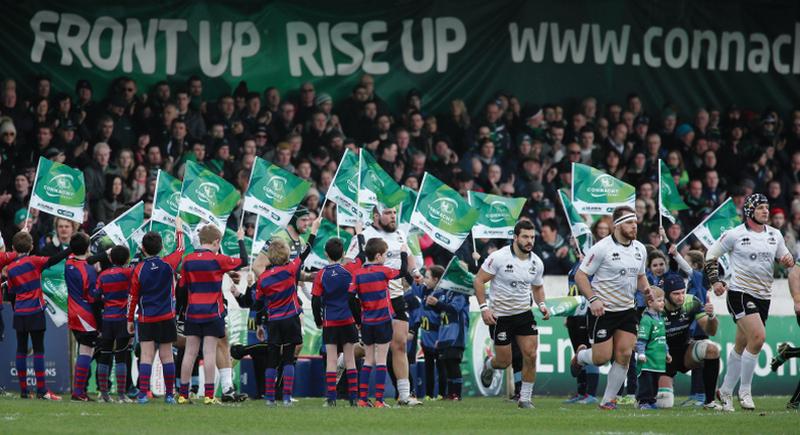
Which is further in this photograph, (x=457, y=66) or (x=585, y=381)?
(x=457, y=66)

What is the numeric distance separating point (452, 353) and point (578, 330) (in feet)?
6.07

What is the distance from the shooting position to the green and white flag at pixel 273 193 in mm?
19875

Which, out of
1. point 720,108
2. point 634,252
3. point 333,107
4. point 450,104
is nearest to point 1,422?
point 634,252

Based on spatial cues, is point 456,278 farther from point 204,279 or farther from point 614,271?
point 204,279

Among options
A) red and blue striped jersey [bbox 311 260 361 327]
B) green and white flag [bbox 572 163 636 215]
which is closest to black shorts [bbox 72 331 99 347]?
red and blue striped jersey [bbox 311 260 361 327]

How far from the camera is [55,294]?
21.4 meters

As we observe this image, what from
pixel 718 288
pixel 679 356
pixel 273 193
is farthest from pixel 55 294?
pixel 718 288

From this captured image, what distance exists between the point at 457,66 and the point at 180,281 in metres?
12.3

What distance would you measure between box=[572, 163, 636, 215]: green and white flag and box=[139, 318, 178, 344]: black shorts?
20.3ft

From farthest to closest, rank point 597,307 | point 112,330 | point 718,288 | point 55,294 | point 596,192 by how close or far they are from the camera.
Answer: point 55,294 < point 596,192 < point 112,330 < point 718,288 < point 597,307

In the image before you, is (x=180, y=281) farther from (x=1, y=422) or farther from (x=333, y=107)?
(x=333, y=107)

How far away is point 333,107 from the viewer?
2862 cm

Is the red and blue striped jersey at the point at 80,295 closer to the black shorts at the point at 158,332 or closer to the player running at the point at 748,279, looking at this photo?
the black shorts at the point at 158,332

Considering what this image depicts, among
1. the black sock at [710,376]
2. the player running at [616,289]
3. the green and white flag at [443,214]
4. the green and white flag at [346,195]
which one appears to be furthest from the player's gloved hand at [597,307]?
the green and white flag at [346,195]
